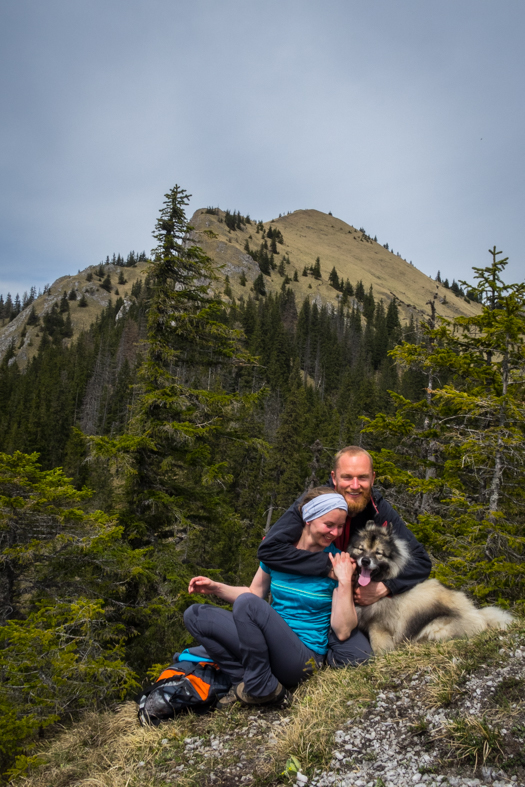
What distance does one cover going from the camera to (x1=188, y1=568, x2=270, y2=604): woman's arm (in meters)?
3.94

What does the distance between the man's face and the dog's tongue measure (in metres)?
0.54

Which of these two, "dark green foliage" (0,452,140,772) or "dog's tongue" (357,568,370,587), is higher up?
"dog's tongue" (357,568,370,587)

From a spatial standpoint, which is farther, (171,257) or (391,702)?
(171,257)

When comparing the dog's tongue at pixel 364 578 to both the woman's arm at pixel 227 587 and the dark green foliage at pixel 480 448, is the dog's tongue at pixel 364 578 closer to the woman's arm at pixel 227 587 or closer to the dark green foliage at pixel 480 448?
the woman's arm at pixel 227 587

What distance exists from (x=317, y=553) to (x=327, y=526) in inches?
10.1

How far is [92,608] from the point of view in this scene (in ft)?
24.7

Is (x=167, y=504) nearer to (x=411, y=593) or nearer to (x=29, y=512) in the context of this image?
(x=29, y=512)

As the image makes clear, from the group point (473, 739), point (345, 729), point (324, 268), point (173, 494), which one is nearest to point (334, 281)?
point (324, 268)

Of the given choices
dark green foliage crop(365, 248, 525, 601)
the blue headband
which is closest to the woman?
the blue headband

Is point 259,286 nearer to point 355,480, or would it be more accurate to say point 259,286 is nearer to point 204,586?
point 355,480

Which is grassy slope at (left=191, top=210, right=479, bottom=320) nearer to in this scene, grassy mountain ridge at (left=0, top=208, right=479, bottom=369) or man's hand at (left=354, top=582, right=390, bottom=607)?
grassy mountain ridge at (left=0, top=208, right=479, bottom=369)

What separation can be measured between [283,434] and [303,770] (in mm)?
35204

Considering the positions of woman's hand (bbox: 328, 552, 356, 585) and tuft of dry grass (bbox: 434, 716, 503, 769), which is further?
woman's hand (bbox: 328, 552, 356, 585)

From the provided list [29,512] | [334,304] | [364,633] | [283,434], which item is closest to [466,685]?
[364,633]
